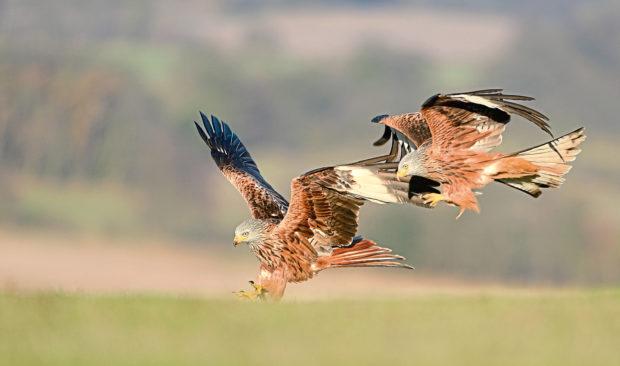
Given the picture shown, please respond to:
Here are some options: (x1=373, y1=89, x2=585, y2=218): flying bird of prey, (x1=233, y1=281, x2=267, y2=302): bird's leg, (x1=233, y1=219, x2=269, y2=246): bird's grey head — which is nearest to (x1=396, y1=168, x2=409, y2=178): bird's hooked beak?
(x1=373, y1=89, x2=585, y2=218): flying bird of prey

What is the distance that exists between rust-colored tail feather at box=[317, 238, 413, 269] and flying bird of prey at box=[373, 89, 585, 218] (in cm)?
90

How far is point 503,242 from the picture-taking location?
6512 centimetres

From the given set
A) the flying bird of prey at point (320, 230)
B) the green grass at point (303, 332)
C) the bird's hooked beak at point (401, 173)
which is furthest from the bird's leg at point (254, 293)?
the bird's hooked beak at point (401, 173)

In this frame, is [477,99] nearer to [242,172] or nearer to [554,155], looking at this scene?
[554,155]

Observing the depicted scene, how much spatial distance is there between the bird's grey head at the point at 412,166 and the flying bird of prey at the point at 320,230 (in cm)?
13

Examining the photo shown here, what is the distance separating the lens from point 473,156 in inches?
480

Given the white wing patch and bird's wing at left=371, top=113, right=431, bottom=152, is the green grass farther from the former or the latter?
bird's wing at left=371, top=113, right=431, bottom=152

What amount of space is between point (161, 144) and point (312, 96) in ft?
72.2

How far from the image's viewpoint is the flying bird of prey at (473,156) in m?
12.0

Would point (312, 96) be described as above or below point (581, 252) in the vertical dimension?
above

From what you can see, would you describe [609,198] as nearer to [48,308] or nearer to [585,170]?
[585,170]

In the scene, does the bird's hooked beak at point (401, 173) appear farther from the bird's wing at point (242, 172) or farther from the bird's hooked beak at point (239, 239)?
the bird's hooked beak at point (239, 239)

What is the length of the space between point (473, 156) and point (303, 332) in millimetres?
4842

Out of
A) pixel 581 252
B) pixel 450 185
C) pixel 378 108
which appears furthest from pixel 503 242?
pixel 450 185
